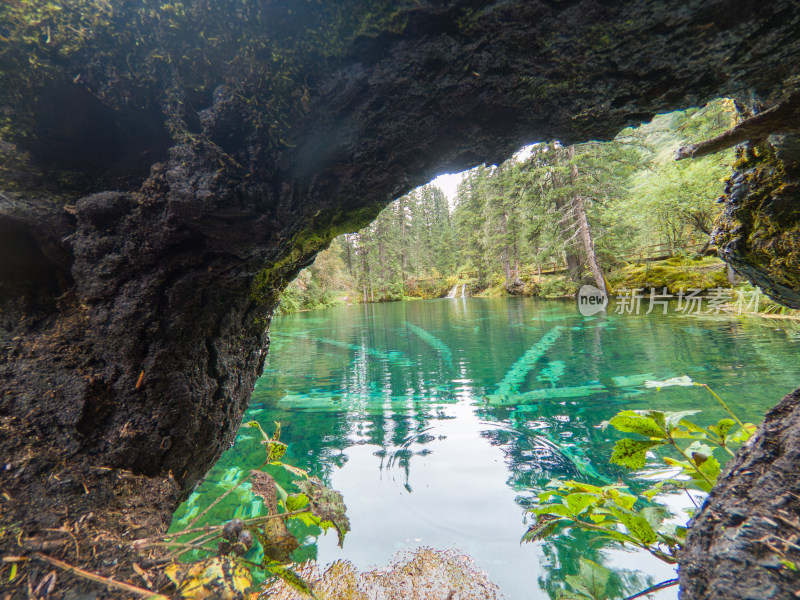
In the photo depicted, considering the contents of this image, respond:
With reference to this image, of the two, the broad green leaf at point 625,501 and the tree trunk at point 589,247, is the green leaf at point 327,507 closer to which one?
the broad green leaf at point 625,501

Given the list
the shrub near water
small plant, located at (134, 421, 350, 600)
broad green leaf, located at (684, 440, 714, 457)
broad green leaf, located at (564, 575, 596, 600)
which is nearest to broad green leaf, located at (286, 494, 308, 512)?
small plant, located at (134, 421, 350, 600)

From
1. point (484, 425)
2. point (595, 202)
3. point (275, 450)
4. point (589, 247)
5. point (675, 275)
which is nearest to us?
point (275, 450)

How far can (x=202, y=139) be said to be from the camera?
3.71 feet

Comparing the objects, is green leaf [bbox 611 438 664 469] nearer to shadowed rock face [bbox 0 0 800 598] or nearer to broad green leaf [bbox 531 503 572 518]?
broad green leaf [bbox 531 503 572 518]

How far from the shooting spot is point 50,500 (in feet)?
3.03

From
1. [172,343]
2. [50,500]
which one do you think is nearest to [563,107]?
[172,343]

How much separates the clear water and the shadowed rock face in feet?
4.43

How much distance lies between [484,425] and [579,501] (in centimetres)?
257

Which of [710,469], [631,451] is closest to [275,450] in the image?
[631,451]

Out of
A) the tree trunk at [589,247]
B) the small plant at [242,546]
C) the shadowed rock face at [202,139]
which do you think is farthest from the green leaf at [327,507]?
the tree trunk at [589,247]

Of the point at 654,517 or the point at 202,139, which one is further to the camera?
the point at 202,139

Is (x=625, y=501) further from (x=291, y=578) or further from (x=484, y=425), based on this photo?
(x=484, y=425)

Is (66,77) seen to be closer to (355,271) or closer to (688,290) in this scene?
(688,290)

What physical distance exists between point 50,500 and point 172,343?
57cm
